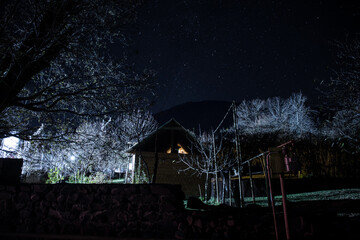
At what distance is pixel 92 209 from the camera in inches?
209

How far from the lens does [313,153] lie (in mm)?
17688

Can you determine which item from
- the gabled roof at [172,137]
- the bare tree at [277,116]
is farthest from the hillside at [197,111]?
the gabled roof at [172,137]

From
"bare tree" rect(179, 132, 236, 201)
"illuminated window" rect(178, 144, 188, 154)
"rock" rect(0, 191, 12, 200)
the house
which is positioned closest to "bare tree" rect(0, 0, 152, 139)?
"rock" rect(0, 191, 12, 200)

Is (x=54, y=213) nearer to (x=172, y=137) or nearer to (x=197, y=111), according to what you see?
(x=172, y=137)

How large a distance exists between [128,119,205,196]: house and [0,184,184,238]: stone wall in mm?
11059

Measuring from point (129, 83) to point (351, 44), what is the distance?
1038 cm

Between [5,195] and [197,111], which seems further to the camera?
[197,111]

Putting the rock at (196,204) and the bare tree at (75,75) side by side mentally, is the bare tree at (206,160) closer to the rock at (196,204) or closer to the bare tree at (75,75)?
the rock at (196,204)

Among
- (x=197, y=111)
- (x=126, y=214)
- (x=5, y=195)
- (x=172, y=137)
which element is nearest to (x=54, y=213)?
(x=5, y=195)

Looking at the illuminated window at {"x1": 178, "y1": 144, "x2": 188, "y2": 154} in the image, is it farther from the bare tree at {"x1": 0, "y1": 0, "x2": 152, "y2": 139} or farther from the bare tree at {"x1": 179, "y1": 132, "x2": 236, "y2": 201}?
the bare tree at {"x1": 0, "y1": 0, "x2": 152, "y2": 139}

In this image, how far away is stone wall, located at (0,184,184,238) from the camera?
5066mm

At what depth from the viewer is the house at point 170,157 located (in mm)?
17312

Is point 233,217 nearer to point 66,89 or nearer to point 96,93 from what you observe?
point 96,93

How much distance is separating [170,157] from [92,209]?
41.7 ft
